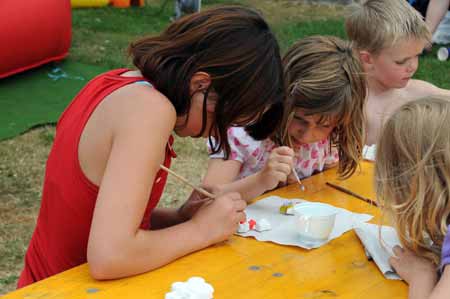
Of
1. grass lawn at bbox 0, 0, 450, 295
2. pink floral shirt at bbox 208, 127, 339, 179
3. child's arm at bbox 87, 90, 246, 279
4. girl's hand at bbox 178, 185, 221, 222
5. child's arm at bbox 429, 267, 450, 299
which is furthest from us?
grass lawn at bbox 0, 0, 450, 295

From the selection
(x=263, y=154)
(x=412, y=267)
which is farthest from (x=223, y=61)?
(x=263, y=154)

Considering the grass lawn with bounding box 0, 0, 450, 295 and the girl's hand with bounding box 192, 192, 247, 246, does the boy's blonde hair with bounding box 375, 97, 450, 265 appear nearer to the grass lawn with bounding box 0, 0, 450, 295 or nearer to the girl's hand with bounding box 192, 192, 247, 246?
the girl's hand with bounding box 192, 192, 247, 246

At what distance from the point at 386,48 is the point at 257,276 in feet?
→ 5.35

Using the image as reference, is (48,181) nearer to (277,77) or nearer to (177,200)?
(277,77)

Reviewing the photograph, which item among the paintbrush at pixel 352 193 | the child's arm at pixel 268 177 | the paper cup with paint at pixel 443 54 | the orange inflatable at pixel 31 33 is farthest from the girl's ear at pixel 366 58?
the paper cup with paint at pixel 443 54

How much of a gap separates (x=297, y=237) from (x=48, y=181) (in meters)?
0.61

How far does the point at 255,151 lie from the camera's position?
232 centimetres

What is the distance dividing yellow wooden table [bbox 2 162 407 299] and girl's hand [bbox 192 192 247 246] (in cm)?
3

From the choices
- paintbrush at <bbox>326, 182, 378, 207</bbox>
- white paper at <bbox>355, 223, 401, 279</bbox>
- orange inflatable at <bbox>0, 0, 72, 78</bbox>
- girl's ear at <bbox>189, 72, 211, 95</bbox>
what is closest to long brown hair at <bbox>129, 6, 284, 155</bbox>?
→ girl's ear at <bbox>189, 72, 211, 95</bbox>

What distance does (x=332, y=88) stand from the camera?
214 cm

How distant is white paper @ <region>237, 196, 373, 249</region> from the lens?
69.3 inches

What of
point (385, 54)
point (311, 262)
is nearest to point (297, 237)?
point (311, 262)

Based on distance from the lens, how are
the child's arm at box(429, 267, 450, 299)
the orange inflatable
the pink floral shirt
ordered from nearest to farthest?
the child's arm at box(429, 267, 450, 299) < the pink floral shirt < the orange inflatable

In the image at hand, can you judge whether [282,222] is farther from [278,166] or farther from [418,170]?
[418,170]
